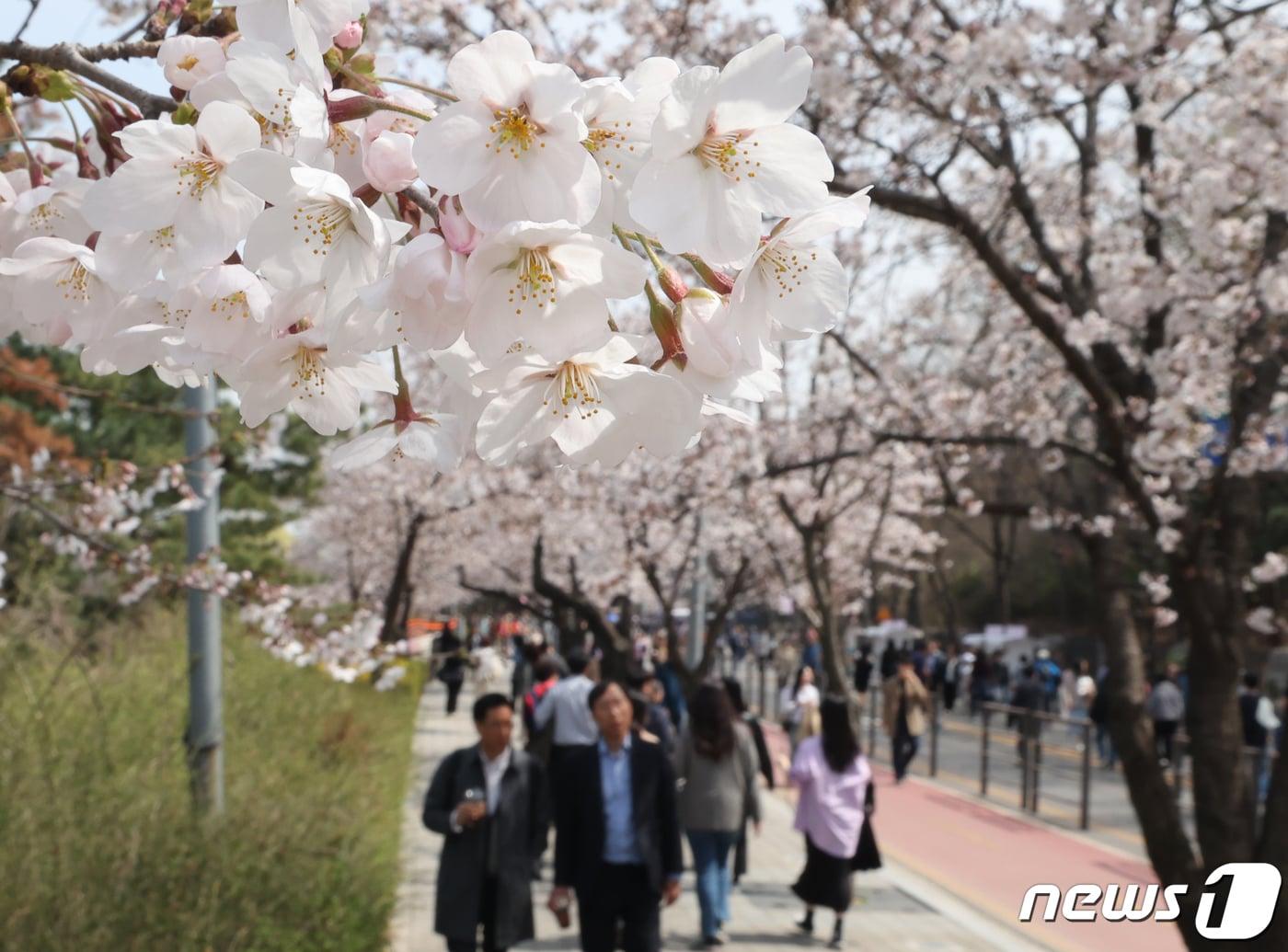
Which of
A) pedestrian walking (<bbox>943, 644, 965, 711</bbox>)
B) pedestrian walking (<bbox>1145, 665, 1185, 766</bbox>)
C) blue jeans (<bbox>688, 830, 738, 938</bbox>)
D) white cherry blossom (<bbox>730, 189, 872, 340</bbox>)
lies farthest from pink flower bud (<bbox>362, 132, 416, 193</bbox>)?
pedestrian walking (<bbox>943, 644, 965, 711</bbox>)

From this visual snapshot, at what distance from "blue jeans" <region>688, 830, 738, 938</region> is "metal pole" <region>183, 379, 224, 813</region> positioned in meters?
3.02

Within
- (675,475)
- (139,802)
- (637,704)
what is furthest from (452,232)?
(675,475)

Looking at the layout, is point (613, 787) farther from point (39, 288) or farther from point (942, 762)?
point (942, 762)

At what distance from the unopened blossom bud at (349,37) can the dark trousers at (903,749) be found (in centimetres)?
1530

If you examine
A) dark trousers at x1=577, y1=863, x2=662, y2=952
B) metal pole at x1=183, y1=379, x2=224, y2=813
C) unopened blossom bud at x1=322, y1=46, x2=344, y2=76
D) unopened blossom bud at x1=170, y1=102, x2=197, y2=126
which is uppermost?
unopened blossom bud at x1=322, y1=46, x2=344, y2=76

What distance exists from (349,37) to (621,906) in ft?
19.3

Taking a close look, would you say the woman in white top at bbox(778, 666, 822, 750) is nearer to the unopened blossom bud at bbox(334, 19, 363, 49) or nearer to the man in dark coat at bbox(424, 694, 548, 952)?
the man in dark coat at bbox(424, 694, 548, 952)

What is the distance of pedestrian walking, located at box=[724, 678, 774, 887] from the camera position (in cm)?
934

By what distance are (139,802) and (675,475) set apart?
44.4 feet

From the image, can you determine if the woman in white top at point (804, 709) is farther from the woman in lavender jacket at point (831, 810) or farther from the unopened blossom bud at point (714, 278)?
the unopened blossom bud at point (714, 278)

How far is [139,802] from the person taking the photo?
5820mm

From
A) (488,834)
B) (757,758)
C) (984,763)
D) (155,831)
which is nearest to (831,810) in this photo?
(757,758)

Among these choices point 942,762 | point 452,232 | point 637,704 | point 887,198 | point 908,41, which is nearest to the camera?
point 452,232

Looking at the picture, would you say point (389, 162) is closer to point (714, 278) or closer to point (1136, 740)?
point (714, 278)
